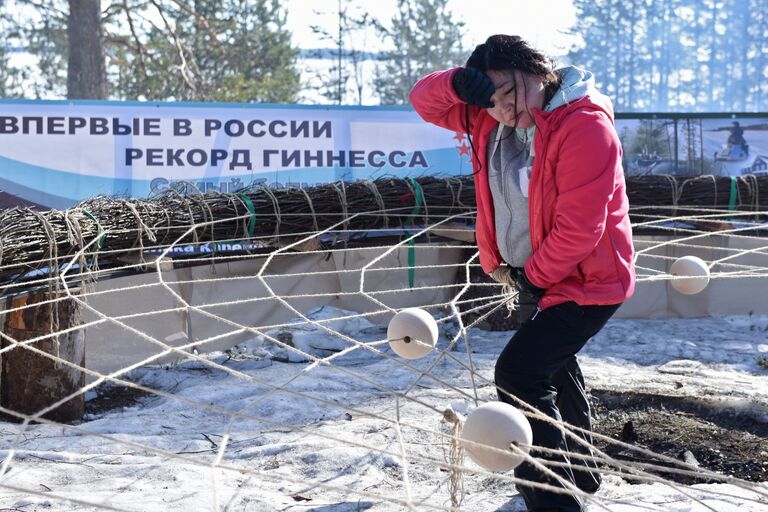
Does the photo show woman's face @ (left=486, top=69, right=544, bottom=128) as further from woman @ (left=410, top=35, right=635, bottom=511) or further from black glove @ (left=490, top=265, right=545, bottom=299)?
black glove @ (left=490, top=265, right=545, bottom=299)

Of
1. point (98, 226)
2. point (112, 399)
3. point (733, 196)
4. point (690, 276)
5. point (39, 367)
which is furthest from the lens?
point (733, 196)

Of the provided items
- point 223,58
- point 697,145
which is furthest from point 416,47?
point 697,145

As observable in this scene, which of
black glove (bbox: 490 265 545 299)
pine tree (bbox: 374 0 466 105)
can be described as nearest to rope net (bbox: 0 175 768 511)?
black glove (bbox: 490 265 545 299)

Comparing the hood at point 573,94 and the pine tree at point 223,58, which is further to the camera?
the pine tree at point 223,58

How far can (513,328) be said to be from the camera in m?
6.14

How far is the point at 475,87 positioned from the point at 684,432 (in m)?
2.19

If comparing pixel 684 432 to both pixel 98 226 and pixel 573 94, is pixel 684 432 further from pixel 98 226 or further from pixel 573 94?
pixel 98 226

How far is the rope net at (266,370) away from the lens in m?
2.78

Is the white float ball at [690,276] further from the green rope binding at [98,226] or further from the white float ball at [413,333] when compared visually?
the green rope binding at [98,226]

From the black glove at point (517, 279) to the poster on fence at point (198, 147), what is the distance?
316cm

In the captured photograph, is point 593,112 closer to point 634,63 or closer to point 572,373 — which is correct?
point 572,373

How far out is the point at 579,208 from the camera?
2281 millimetres

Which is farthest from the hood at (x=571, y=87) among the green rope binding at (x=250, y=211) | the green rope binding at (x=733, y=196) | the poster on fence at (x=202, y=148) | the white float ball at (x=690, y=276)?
the green rope binding at (x=733, y=196)

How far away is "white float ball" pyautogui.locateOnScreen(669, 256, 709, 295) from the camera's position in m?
3.53
